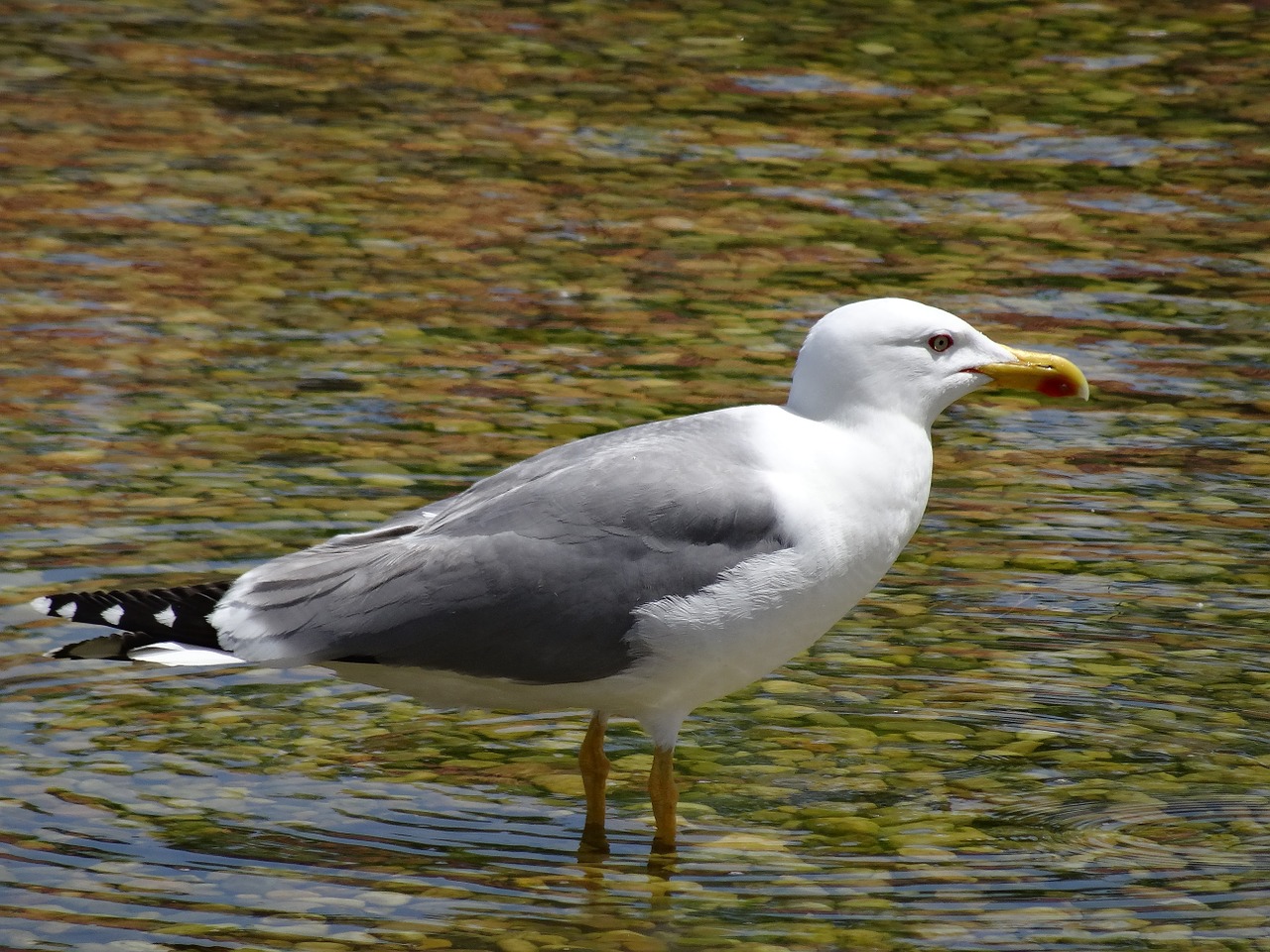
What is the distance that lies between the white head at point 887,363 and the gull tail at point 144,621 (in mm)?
1753

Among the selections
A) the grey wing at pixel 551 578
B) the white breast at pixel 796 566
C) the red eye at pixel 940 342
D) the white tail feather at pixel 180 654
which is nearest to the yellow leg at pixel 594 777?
the white breast at pixel 796 566

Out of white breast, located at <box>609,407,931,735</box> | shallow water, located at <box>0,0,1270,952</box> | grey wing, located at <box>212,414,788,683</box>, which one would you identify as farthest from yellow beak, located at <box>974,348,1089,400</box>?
shallow water, located at <box>0,0,1270,952</box>

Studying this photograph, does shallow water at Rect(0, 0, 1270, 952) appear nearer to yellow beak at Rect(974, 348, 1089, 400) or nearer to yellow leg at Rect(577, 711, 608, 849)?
yellow leg at Rect(577, 711, 608, 849)

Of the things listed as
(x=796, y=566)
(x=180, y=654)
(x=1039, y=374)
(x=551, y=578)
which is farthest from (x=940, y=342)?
(x=180, y=654)

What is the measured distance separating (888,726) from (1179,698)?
928 mm

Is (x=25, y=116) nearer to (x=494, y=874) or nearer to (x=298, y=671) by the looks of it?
(x=298, y=671)

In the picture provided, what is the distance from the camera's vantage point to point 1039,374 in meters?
6.20

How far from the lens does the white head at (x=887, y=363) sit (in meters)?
5.94

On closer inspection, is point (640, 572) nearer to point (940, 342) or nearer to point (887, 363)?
point (887, 363)

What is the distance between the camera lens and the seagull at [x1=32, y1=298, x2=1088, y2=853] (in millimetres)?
5711

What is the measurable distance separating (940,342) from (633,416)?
3068mm

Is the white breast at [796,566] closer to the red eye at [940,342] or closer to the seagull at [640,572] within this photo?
the seagull at [640,572]

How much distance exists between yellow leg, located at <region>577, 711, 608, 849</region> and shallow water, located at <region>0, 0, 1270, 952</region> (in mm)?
80

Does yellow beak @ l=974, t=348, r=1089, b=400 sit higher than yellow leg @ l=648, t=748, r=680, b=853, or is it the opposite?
yellow beak @ l=974, t=348, r=1089, b=400
